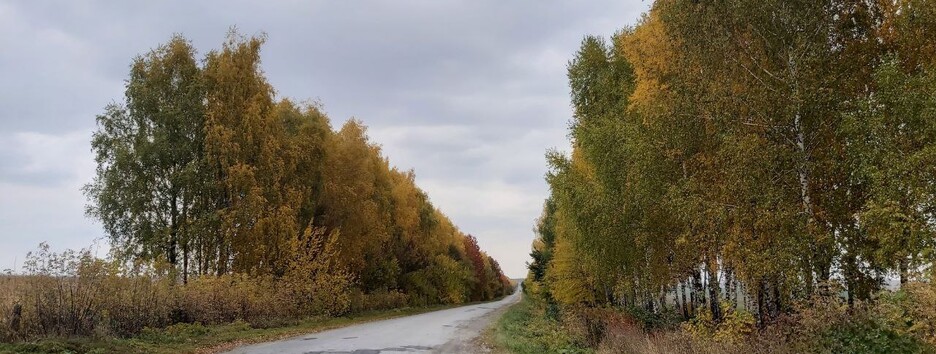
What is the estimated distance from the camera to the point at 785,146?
40.2ft

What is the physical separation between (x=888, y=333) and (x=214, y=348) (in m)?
15.1

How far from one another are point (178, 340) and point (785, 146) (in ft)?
53.7

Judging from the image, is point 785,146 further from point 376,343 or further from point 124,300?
point 124,300

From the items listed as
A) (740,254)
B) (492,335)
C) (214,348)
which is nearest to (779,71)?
(740,254)

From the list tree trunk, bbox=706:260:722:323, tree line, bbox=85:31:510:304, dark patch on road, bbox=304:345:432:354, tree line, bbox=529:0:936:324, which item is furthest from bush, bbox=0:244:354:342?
tree trunk, bbox=706:260:722:323

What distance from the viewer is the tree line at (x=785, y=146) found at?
33.7 ft

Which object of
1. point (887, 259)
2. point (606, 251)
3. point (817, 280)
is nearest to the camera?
point (887, 259)

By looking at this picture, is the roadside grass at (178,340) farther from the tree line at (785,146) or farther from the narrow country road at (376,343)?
the tree line at (785,146)

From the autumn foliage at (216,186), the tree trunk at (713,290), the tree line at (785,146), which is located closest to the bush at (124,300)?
the autumn foliage at (216,186)

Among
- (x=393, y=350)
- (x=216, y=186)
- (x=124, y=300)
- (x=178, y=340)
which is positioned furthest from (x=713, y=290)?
(x=216, y=186)

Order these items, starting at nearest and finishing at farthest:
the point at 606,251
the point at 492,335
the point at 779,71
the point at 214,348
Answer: the point at 779,71
the point at 214,348
the point at 606,251
the point at 492,335

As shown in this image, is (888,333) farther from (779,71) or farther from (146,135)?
(146,135)

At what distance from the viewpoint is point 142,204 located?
87.5 ft

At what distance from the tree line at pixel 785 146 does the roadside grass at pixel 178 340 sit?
12091 mm
